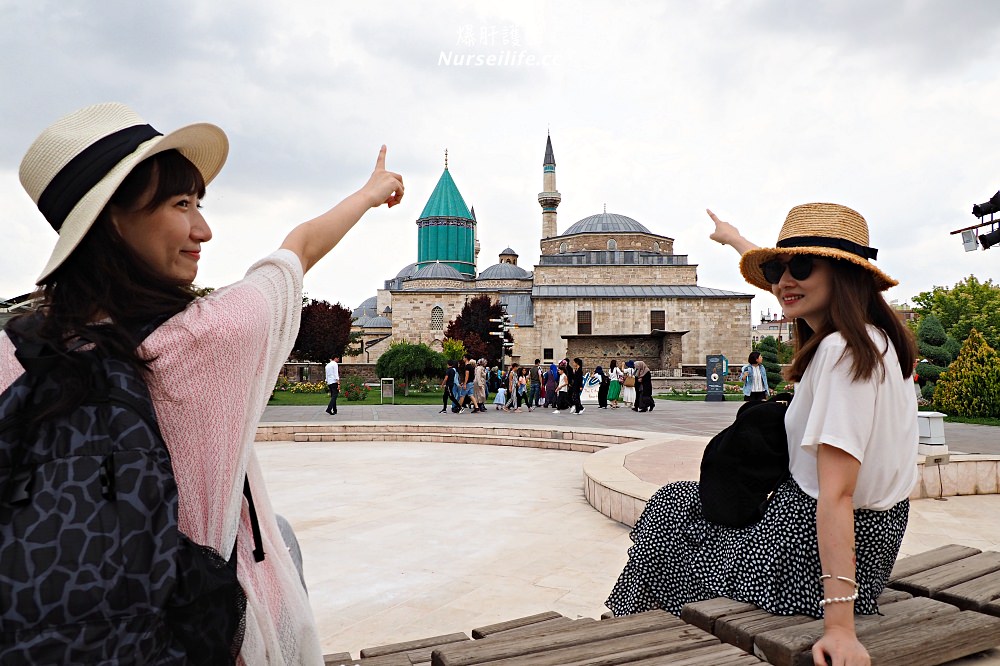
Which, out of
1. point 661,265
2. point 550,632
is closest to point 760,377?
point 550,632

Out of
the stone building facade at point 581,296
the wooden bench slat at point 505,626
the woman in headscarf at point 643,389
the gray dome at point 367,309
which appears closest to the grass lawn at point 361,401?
the woman in headscarf at point 643,389

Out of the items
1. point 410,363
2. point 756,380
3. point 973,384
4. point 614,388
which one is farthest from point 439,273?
point 973,384

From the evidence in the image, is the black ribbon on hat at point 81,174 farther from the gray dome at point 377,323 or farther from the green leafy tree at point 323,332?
the gray dome at point 377,323

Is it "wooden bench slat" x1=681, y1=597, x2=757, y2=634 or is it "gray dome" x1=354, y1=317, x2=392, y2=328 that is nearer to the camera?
"wooden bench slat" x1=681, y1=597, x2=757, y2=634

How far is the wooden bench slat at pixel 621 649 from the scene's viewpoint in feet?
5.20

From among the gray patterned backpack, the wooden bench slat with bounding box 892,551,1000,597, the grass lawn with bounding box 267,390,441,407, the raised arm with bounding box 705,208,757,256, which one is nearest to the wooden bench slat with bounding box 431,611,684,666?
the gray patterned backpack

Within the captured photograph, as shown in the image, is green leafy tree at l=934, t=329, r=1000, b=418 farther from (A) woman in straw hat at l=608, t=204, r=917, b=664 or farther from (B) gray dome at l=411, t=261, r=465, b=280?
(B) gray dome at l=411, t=261, r=465, b=280

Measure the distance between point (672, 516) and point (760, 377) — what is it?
12.1 meters

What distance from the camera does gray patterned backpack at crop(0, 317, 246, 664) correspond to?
0.98 meters

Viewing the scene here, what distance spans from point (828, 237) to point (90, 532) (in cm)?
185

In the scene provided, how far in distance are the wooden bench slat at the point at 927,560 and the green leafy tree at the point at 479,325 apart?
40.6 metres

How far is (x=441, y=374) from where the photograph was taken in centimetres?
2814

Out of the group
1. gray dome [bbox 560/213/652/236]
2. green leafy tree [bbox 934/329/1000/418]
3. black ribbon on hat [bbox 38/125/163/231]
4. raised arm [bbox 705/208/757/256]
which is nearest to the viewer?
black ribbon on hat [bbox 38/125/163/231]

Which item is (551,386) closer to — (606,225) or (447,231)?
(606,225)
